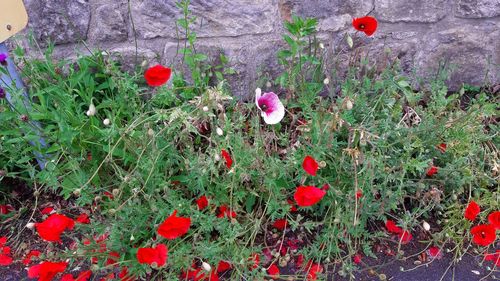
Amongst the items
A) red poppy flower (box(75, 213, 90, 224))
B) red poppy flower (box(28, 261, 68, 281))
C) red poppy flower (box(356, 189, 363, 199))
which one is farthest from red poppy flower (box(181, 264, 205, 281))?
red poppy flower (box(356, 189, 363, 199))

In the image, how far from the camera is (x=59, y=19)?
2367 mm

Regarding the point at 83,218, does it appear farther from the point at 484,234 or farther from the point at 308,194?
the point at 484,234

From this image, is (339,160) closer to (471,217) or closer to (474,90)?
(471,217)

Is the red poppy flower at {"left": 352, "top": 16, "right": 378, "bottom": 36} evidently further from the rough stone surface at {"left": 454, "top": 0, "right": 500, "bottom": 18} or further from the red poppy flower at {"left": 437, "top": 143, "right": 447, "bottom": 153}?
the rough stone surface at {"left": 454, "top": 0, "right": 500, "bottom": 18}

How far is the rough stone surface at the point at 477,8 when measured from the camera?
97.8 inches

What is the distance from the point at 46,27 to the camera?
2375 millimetres

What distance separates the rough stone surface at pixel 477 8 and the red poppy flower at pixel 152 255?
6.37 feet

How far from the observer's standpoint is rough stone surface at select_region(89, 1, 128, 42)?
2367mm

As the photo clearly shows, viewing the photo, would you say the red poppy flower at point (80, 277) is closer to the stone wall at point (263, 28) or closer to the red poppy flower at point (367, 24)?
the stone wall at point (263, 28)

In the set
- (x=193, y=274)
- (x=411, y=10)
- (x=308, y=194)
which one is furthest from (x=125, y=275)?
(x=411, y=10)

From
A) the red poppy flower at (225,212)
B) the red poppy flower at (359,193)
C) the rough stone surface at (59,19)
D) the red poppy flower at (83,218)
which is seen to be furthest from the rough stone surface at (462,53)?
the red poppy flower at (83,218)

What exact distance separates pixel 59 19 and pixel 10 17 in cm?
51

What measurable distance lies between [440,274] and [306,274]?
0.56m

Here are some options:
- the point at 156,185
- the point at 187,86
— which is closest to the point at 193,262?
the point at 156,185
